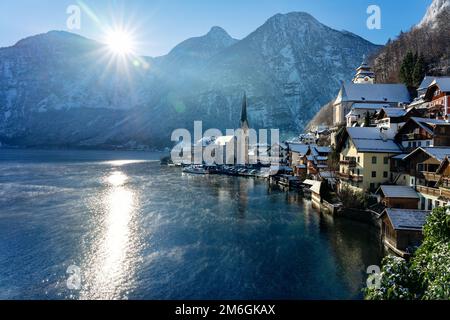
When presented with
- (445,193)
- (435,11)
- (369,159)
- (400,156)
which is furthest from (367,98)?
(435,11)

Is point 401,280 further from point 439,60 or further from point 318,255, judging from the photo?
point 439,60

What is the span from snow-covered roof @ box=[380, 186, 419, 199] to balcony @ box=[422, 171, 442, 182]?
7.60 feet

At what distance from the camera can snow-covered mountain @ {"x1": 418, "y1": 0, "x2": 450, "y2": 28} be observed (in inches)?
4173

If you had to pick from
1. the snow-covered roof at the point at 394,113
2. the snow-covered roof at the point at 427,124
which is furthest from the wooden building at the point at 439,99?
the snow-covered roof at the point at 427,124

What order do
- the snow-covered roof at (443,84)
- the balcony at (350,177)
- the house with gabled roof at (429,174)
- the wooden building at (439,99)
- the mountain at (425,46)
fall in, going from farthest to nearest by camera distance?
the mountain at (425,46), the snow-covered roof at (443,84), the wooden building at (439,99), the balcony at (350,177), the house with gabled roof at (429,174)

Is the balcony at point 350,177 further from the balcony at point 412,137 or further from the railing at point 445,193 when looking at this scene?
the railing at point 445,193

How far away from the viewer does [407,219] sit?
2562 centimetres

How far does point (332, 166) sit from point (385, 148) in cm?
1424

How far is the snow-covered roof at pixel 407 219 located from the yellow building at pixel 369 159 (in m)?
12.6

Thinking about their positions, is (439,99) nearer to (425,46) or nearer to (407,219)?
(407,219)

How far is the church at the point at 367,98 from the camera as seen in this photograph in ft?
227

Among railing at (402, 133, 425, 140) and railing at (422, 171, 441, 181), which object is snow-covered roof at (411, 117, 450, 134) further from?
railing at (422, 171, 441, 181)
